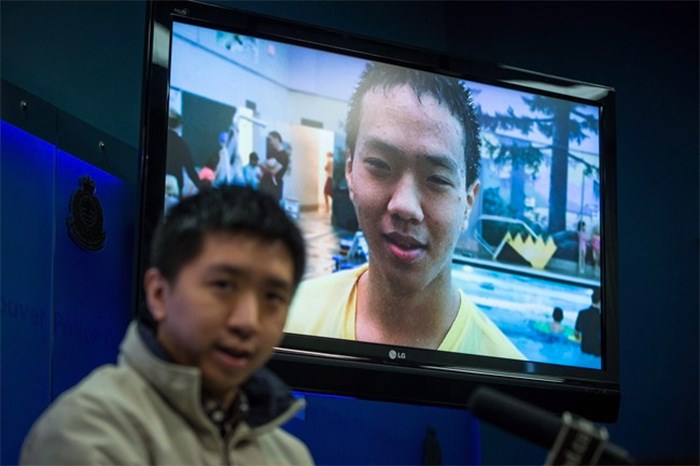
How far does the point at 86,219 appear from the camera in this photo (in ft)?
8.21

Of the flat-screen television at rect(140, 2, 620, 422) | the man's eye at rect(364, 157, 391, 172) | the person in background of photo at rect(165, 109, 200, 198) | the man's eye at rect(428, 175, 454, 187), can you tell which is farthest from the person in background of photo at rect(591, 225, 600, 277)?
the person in background of photo at rect(165, 109, 200, 198)

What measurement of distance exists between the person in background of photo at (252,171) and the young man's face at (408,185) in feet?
0.87

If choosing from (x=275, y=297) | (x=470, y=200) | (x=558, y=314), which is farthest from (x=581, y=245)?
(x=275, y=297)

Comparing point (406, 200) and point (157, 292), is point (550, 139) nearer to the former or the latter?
point (406, 200)

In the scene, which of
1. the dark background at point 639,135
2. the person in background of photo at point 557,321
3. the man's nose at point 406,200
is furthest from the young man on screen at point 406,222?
the dark background at point 639,135

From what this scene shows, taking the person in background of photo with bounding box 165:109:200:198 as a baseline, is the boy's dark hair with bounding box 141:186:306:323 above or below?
below

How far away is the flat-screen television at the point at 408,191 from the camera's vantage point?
8.29 feet

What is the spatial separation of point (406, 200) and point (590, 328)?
2.25 ft

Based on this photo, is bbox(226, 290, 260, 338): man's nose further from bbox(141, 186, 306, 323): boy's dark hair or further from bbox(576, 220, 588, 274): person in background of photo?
bbox(576, 220, 588, 274): person in background of photo

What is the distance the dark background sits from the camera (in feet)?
11.6

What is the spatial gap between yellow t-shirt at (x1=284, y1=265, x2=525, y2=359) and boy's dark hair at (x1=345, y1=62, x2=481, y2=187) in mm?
373

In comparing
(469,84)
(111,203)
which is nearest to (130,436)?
(111,203)

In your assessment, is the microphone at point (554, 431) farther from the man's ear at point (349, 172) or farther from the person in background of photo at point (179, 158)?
the man's ear at point (349, 172)

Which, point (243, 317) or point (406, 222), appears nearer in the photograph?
point (243, 317)
